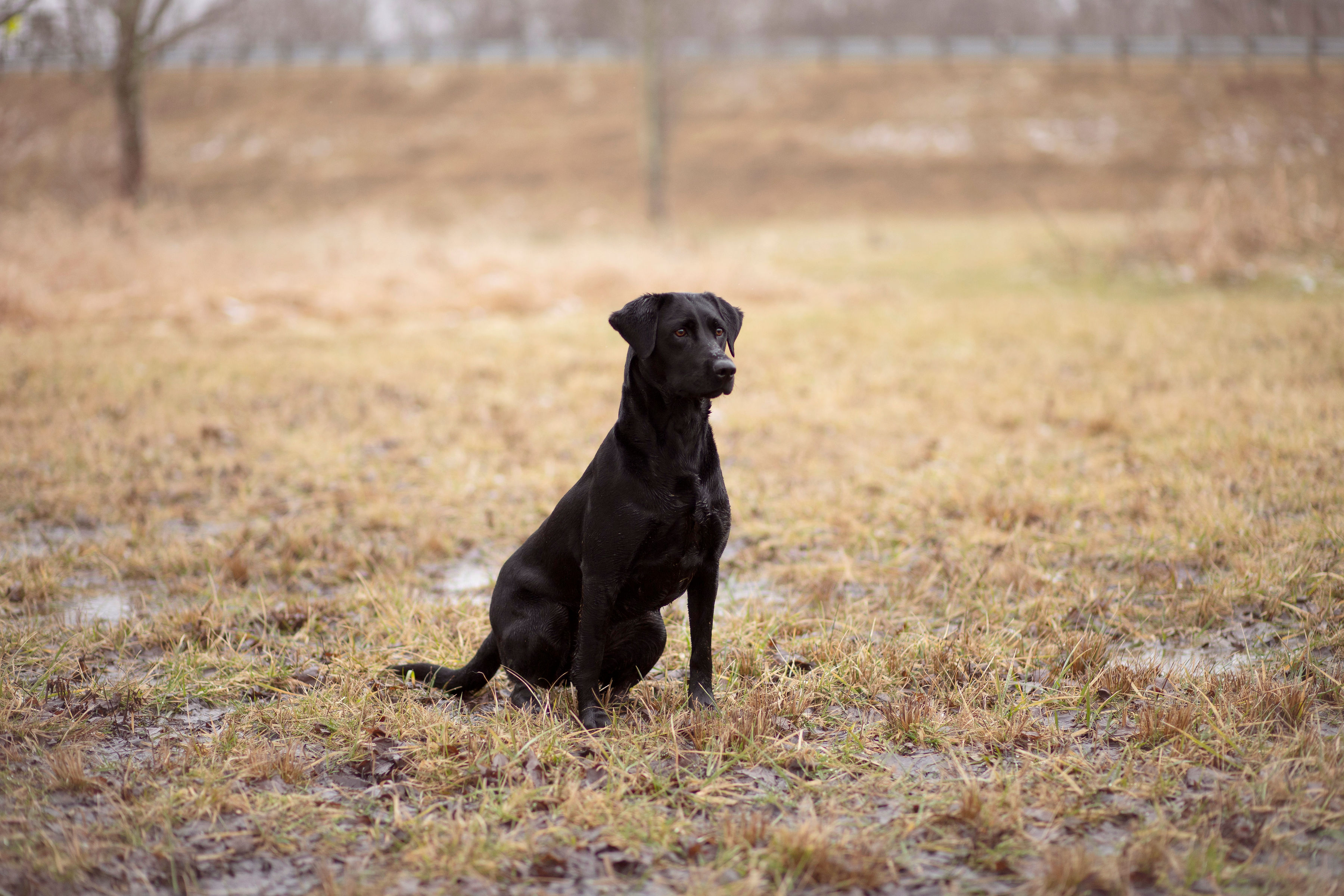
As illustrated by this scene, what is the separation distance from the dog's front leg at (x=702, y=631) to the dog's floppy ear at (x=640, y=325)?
74 cm

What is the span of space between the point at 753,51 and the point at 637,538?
46.1 m

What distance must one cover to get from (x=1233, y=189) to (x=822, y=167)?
2116cm

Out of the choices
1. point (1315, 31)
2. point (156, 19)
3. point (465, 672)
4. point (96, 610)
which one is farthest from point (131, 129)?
point (1315, 31)

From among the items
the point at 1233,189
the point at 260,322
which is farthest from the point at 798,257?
the point at 260,322

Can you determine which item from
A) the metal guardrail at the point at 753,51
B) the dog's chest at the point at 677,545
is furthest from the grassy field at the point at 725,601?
the metal guardrail at the point at 753,51

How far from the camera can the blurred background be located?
13.0 meters

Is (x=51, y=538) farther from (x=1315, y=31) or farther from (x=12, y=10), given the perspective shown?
(x=1315, y=31)

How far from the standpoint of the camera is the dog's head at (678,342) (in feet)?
9.75

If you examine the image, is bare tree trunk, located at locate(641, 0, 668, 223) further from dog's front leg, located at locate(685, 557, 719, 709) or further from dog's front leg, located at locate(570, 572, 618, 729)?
dog's front leg, located at locate(570, 572, 618, 729)

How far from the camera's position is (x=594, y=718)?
3.16 m

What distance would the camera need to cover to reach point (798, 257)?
19.3 metres

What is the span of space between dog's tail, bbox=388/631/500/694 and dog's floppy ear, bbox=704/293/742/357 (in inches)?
52.9

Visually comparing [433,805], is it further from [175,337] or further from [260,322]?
[260,322]

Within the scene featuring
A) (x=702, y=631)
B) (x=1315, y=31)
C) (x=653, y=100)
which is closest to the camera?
(x=702, y=631)
